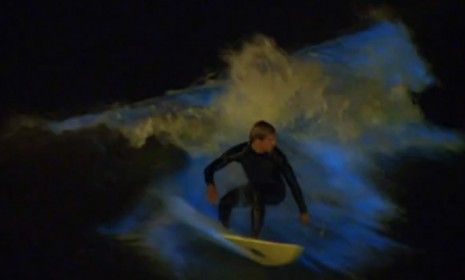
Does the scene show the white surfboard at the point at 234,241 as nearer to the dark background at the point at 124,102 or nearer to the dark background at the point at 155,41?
the dark background at the point at 124,102

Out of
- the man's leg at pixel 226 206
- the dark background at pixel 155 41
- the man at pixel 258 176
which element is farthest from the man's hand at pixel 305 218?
the dark background at pixel 155 41

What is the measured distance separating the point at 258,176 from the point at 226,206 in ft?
0.26

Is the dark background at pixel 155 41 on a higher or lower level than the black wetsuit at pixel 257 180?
higher

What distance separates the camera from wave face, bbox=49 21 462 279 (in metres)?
1.44

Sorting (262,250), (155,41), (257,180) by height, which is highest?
(155,41)

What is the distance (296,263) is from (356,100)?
1.03ft

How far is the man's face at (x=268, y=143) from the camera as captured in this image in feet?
4.79

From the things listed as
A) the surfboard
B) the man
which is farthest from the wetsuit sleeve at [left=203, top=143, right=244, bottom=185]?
the surfboard

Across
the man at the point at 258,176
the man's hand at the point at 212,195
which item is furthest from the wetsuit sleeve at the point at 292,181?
the man's hand at the point at 212,195

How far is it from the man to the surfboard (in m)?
0.03


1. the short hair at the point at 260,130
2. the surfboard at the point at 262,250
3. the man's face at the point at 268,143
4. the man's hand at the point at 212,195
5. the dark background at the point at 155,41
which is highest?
the dark background at the point at 155,41

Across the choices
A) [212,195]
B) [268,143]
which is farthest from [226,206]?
[268,143]

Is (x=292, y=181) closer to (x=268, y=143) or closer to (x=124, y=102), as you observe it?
(x=268, y=143)

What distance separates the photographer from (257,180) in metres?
1.46
